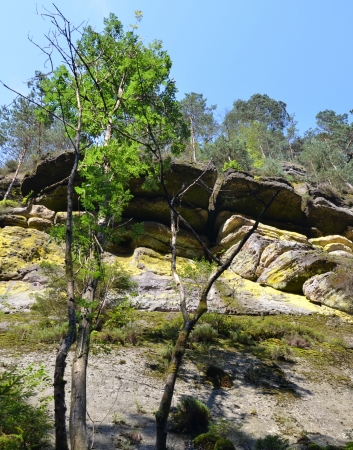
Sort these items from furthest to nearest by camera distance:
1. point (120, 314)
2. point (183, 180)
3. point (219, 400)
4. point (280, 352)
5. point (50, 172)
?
point (50, 172)
point (183, 180)
point (280, 352)
point (219, 400)
point (120, 314)

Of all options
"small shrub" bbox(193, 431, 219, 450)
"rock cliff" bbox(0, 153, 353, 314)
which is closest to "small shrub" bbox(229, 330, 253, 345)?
"rock cliff" bbox(0, 153, 353, 314)

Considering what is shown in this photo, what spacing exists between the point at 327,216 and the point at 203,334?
1379 cm

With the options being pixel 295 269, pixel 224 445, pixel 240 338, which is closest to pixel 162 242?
pixel 295 269

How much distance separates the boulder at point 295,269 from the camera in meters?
16.5

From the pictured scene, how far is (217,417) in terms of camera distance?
7.72 meters

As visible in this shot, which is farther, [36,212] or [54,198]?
[54,198]

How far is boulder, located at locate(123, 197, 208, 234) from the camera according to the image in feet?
64.2

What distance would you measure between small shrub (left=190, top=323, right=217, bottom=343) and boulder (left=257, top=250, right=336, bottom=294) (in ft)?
19.5

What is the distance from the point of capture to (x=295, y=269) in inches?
660

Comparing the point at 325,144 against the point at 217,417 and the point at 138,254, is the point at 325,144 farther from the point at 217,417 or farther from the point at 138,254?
the point at 217,417

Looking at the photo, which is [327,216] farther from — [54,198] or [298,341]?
[54,198]

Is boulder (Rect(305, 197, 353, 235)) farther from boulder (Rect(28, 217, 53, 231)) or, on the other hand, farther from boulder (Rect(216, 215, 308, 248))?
boulder (Rect(28, 217, 53, 231))

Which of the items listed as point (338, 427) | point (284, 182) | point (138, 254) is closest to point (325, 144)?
point (284, 182)

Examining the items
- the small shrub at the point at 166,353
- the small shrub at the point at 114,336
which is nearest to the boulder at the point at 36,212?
the small shrub at the point at 114,336
